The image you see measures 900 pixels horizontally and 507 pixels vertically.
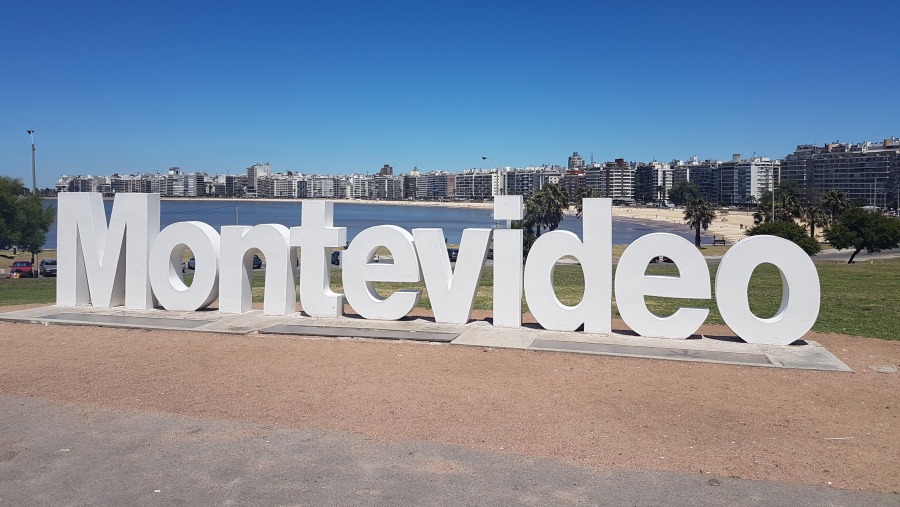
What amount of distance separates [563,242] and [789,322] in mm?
4325

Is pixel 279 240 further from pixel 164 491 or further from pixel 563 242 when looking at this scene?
pixel 164 491

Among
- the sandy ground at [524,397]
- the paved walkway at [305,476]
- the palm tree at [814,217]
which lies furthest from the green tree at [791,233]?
the paved walkway at [305,476]

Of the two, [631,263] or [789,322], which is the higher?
[631,263]

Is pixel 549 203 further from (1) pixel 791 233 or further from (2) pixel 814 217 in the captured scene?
(2) pixel 814 217

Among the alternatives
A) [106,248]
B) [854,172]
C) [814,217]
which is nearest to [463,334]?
[106,248]

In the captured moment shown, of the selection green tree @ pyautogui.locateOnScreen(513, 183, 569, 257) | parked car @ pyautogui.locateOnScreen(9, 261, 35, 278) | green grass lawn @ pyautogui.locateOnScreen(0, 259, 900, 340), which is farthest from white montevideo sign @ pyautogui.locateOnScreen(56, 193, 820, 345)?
green tree @ pyautogui.locateOnScreen(513, 183, 569, 257)

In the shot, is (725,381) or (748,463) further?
(725,381)

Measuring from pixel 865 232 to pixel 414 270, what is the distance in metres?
40.0

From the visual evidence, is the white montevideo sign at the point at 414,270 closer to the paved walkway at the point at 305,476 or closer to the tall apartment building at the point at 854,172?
the paved walkway at the point at 305,476

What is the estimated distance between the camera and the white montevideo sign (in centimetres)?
1322

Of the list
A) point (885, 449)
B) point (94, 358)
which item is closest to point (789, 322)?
point (885, 449)

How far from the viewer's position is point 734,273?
43.4 ft

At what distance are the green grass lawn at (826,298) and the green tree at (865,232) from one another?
568 inches

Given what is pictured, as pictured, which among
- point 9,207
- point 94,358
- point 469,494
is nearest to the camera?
point 469,494
